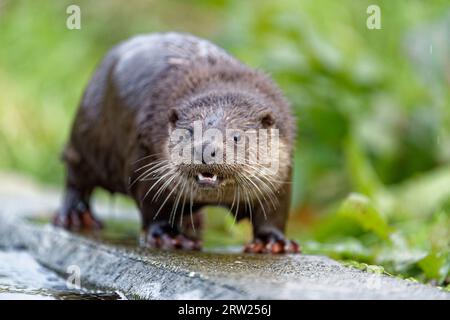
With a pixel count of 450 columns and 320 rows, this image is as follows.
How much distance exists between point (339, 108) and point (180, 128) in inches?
160

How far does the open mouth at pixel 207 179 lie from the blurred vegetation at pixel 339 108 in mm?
773

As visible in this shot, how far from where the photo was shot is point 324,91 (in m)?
8.23

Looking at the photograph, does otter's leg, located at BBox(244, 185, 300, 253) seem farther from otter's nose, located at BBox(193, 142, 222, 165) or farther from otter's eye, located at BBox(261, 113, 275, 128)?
otter's nose, located at BBox(193, 142, 222, 165)

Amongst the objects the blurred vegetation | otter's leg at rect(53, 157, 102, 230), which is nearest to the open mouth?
the blurred vegetation

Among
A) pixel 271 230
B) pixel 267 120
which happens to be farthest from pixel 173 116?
pixel 271 230

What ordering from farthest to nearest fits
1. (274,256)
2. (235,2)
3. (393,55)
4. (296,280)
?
(235,2) < (393,55) < (274,256) < (296,280)

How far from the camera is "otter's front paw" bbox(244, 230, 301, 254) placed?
4.58m

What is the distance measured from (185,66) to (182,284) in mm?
1769

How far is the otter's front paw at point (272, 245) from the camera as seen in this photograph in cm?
458

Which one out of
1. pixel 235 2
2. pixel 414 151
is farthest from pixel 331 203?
pixel 235 2

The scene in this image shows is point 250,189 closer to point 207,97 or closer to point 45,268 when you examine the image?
point 207,97

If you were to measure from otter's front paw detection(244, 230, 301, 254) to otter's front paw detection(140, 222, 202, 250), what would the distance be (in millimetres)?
308

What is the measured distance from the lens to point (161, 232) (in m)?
4.68
